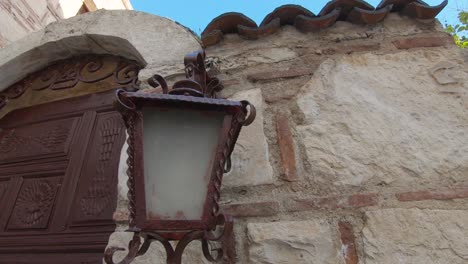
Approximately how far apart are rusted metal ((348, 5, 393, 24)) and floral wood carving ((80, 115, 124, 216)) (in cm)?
123

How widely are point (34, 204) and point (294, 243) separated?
1399mm

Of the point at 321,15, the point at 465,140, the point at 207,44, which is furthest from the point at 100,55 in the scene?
the point at 465,140

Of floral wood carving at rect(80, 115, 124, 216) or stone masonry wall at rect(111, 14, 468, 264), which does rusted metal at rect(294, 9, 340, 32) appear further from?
floral wood carving at rect(80, 115, 124, 216)

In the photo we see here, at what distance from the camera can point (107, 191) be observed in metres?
1.56

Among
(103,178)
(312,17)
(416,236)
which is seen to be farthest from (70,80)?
(416,236)

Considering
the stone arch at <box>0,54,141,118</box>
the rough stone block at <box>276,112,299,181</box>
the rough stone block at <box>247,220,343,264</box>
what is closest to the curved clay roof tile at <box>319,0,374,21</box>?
the rough stone block at <box>276,112,299,181</box>

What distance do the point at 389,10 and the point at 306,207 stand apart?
90 centimetres

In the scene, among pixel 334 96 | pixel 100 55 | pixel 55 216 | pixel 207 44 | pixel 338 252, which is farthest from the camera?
pixel 100 55

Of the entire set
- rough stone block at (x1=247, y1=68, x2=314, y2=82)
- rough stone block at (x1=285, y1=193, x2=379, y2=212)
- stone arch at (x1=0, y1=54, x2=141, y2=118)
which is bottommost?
rough stone block at (x1=285, y1=193, x2=379, y2=212)

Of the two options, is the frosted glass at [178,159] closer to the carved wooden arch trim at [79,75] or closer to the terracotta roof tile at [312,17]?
the terracotta roof tile at [312,17]

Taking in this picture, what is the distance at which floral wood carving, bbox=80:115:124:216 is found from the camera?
1538 mm

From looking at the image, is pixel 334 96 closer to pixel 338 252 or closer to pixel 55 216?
pixel 338 252

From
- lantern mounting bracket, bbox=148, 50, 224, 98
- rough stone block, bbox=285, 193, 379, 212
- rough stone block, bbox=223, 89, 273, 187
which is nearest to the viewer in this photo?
lantern mounting bracket, bbox=148, 50, 224, 98

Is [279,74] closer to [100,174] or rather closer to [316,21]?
[316,21]
